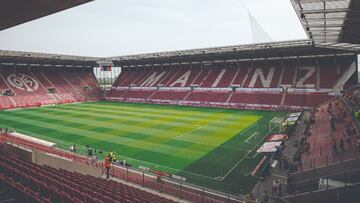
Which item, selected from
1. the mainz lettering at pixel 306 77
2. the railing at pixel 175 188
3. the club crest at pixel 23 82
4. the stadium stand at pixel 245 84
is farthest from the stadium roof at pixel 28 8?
the club crest at pixel 23 82

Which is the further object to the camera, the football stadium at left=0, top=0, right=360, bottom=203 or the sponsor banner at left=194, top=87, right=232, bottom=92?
the sponsor banner at left=194, top=87, right=232, bottom=92


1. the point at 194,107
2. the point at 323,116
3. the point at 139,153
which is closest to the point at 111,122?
Result: the point at 139,153

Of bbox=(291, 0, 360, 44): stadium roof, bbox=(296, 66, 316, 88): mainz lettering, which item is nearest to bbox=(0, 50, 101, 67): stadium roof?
bbox=(296, 66, 316, 88): mainz lettering

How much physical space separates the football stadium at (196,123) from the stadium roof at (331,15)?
0.10m

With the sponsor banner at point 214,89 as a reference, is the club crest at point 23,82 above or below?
above

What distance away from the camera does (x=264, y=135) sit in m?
28.6

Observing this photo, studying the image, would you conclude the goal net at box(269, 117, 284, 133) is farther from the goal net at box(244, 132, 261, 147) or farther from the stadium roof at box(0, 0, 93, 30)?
the stadium roof at box(0, 0, 93, 30)

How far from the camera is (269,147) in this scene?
23.5 metres

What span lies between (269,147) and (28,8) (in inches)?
822

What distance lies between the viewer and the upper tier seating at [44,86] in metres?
56.1

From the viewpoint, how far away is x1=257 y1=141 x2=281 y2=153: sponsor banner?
22.9 metres

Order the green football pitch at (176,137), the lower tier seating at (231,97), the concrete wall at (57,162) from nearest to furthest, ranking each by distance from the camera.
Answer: the concrete wall at (57,162), the green football pitch at (176,137), the lower tier seating at (231,97)

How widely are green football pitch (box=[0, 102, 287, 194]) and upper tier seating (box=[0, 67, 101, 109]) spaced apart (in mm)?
11553

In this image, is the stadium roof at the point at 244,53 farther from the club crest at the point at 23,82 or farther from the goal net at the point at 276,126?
the club crest at the point at 23,82
